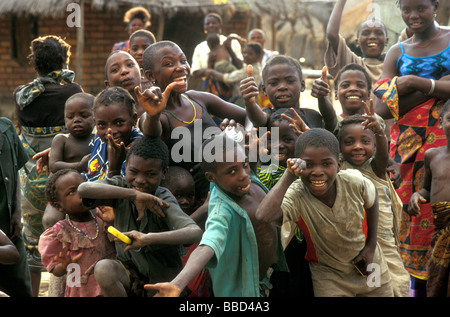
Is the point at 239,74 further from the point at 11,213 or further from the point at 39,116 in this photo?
the point at 11,213

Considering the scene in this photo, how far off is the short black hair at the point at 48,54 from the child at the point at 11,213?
0.89m

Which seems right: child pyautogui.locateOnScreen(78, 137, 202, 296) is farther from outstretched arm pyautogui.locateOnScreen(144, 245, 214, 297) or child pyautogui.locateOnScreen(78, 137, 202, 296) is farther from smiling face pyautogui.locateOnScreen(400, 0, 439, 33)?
smiling face pyautogui.locateOnScreen(400, 0, 439, 33)

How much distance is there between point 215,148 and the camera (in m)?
3.76

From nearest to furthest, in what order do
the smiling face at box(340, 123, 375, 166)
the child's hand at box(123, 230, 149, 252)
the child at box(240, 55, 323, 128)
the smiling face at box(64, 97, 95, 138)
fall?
the child's hand at box(123, 230, 149, 252)
the smiling face at box(340, 123, 375, 166)
the child at box(240, 55, 323, 128)
the smiling face at box(64, 97, 95, 138)

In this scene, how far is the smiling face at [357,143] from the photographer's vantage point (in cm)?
428

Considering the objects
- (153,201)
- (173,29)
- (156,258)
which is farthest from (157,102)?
(173,29)

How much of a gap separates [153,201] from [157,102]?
0.57 m

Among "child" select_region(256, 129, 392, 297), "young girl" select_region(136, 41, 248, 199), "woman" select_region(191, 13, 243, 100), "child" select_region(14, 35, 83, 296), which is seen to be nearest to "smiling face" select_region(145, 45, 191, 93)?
"young girl" select_region(136, 41, 248, 199)

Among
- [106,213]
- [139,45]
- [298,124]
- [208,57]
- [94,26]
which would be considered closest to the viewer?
[106,213]

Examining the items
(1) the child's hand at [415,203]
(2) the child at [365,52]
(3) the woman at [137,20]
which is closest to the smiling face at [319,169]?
(1) the child's hand at [415,203]

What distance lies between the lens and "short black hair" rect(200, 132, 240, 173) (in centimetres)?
372

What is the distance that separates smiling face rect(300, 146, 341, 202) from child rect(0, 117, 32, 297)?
2.11 metres

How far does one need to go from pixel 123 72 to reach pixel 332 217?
209cm

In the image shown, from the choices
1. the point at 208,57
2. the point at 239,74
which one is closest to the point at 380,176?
the point at 239,74
